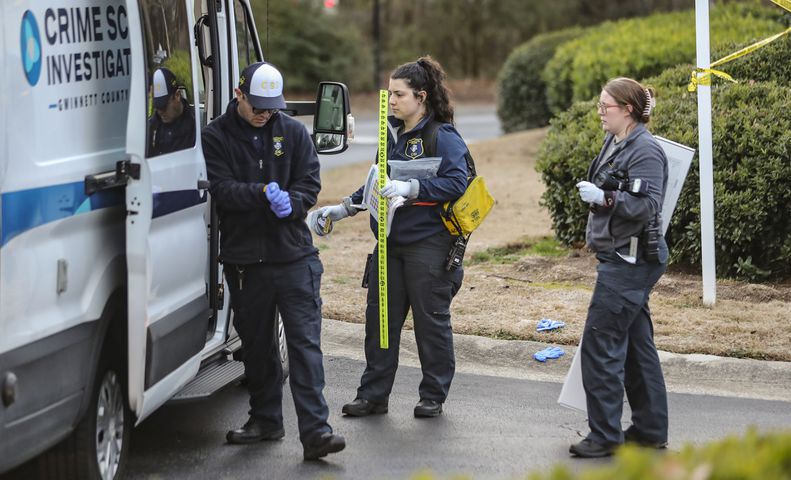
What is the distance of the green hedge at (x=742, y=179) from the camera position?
8367 millimetres

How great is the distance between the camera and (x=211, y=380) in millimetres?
5750

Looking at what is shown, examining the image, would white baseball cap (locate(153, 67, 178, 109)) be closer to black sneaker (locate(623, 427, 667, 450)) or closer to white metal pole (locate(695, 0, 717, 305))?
black sneaker (locate(623, 427, 667, 450))

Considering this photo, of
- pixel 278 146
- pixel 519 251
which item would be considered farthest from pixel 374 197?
pixel 519 251

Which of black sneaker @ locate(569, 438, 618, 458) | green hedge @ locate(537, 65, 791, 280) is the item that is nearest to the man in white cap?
black sneaker @ locate(569, 438, 618, 458)

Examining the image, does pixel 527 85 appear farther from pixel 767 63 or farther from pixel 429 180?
pixel 429 180

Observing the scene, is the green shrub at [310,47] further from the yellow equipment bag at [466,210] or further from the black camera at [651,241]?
the black camera at [651,241]

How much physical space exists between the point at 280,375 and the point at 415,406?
907 mm

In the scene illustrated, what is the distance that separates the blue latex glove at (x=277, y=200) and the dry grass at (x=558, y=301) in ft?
8.76

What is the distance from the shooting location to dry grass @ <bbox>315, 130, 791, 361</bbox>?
7.27 metres

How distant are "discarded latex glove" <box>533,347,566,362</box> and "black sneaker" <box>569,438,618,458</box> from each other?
5.38 ft

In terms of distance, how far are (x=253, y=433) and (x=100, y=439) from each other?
105 cm

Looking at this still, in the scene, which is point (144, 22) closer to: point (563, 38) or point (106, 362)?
point (106, 362)

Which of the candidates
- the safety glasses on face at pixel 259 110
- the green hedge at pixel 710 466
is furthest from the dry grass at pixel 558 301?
the green hedge at pixel 710 466

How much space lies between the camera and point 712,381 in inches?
268
